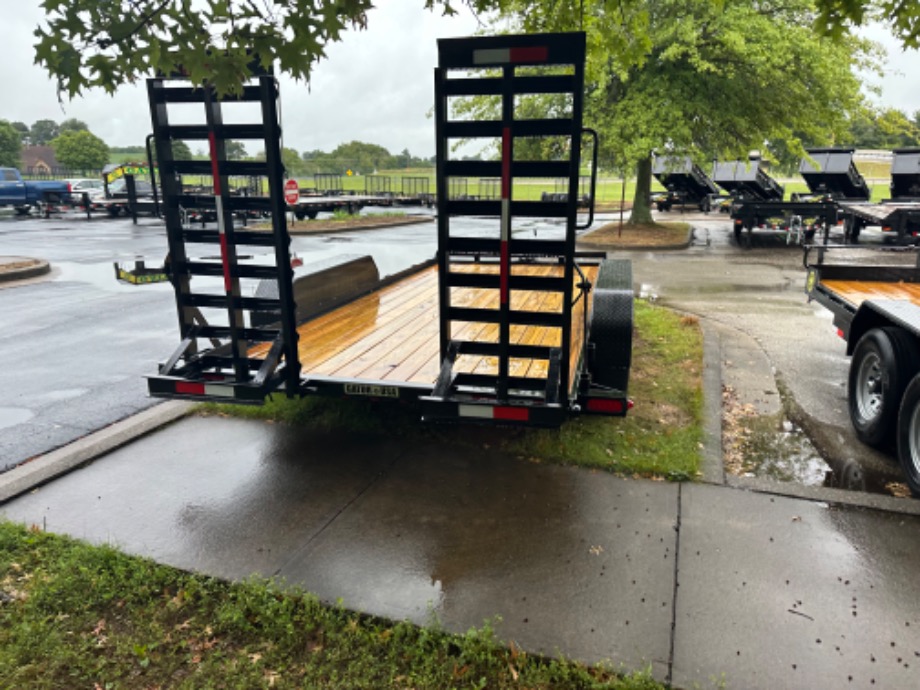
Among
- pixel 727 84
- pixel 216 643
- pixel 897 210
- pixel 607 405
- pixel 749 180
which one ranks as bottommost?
pixel 216 643

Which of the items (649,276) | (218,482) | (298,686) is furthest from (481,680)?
(649,276)

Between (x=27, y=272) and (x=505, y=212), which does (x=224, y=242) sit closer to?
(x=505, y=212)

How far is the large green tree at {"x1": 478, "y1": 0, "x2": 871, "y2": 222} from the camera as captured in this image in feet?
49.5

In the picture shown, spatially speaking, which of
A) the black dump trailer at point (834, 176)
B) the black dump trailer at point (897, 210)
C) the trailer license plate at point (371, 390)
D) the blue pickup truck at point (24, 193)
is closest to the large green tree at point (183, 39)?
the trailer license plate at point (371, 390)

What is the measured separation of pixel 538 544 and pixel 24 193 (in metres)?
35.3

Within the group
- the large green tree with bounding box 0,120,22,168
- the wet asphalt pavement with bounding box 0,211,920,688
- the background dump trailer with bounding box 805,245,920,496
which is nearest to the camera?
the wet asphalt pavement with bounding box 0,211,920,688

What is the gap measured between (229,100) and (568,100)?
687 inches

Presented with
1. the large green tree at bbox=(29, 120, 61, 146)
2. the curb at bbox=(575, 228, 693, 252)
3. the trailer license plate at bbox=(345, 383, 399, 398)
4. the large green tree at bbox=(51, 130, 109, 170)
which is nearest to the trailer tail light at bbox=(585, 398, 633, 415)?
the trailer license plate at bbox=(345, 383, 399, 398)

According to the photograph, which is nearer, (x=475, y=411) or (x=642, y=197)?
(x=475, y=411)

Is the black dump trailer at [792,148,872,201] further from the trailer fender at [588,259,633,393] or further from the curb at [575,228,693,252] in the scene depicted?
the trailer fender at [588,259,633,393]

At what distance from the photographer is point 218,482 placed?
4230 mm

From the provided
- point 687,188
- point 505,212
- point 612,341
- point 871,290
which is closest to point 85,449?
point 505,212

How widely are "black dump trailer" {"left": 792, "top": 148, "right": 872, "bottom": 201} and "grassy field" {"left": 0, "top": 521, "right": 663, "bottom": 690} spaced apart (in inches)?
887

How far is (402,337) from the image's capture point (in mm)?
5227
